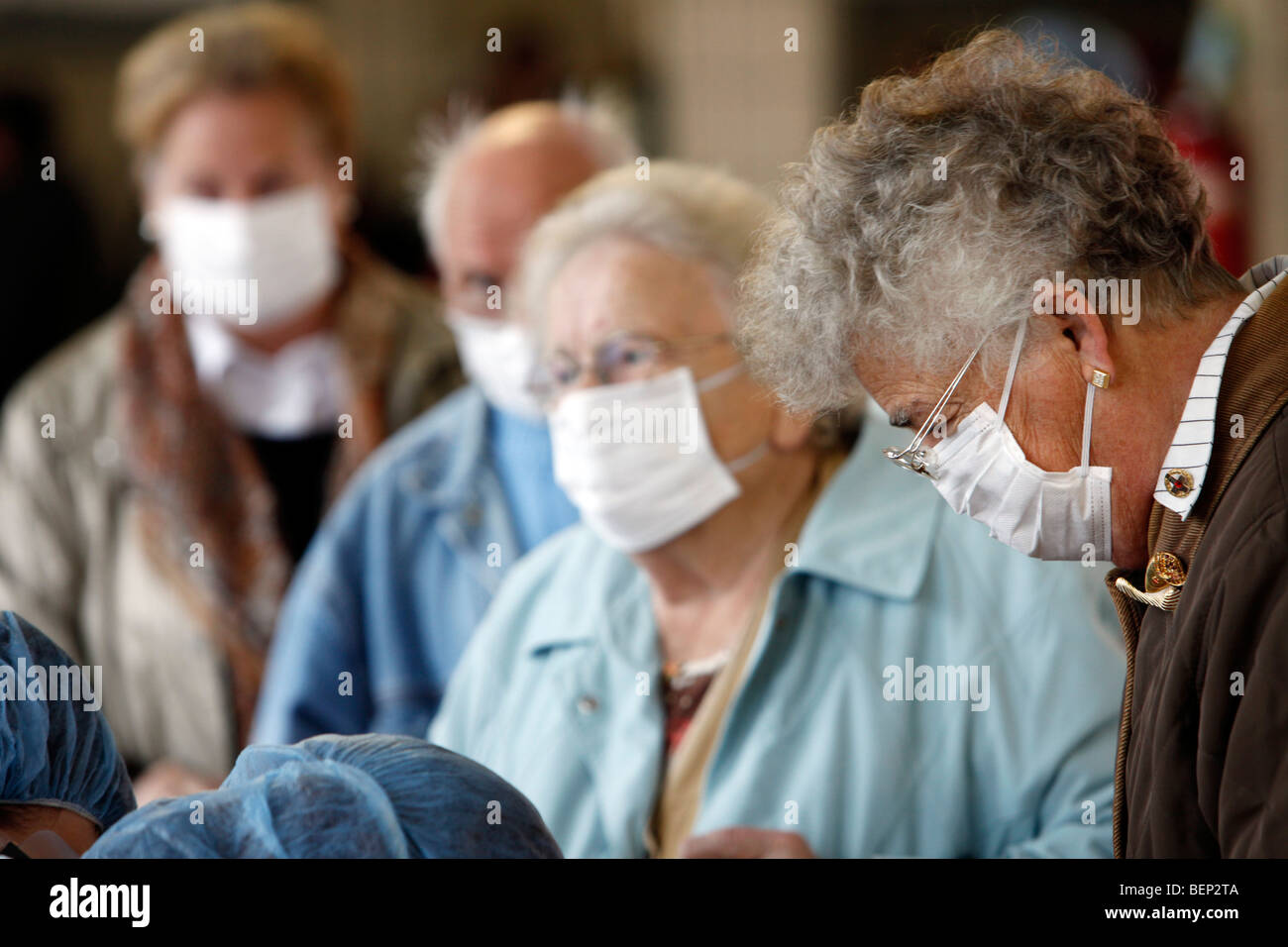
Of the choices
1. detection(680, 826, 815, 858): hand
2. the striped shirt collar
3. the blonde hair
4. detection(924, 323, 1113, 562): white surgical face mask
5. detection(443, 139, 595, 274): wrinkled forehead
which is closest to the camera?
the striped shirt collar

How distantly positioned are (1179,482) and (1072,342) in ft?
0.56

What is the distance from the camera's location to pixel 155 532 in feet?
11.2

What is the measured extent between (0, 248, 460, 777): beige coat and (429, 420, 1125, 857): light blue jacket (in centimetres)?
128

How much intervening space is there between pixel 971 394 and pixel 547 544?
1185 millimetres

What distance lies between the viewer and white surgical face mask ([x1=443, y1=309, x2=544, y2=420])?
9.91 ft

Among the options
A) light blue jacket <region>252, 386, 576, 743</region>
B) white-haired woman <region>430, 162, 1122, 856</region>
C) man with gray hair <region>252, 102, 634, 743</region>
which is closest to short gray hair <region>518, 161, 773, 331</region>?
white-haired woman <region>430, 162, 1122, 856</region>

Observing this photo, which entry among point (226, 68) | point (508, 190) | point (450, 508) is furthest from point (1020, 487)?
point (226, 68)

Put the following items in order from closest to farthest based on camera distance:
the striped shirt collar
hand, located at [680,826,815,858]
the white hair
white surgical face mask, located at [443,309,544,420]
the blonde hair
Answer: the striped shirt collar → hand, located at [680,826,815,858] → white surgical face mask, located at [443,309,544,420] → the white hair → the blonde hair

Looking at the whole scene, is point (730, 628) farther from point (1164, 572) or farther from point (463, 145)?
point (463, 145)

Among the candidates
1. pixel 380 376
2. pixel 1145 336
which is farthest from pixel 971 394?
Answer: pixel 380 376

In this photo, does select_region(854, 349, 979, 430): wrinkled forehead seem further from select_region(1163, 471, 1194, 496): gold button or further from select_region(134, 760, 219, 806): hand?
select_region(134, 760, 219, 806): hand

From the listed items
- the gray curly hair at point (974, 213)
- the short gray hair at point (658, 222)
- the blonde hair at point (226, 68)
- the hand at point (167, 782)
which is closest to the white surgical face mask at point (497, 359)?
the short gray hair at point (658, 222)

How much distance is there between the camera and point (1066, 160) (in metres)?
1.39
